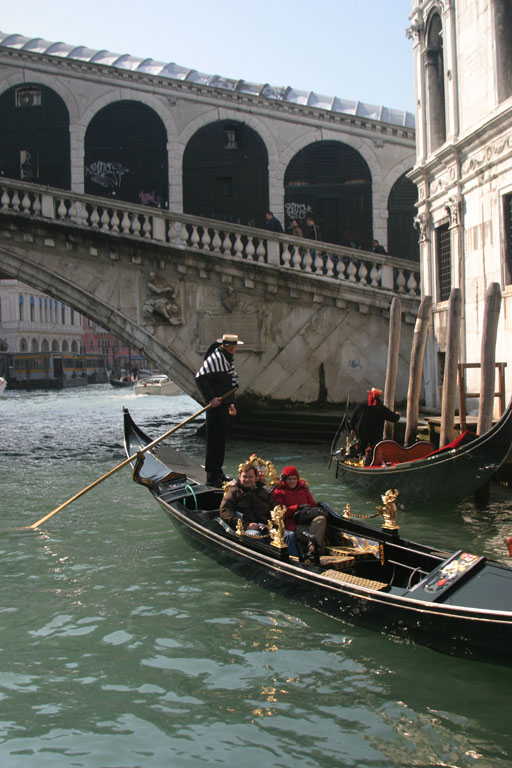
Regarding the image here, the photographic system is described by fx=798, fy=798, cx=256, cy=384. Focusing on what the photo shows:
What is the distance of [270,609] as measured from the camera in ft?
13.4

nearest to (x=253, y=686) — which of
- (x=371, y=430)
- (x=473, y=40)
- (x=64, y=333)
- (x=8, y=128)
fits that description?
(x=371, y=430)

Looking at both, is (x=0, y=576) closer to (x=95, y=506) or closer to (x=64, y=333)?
(x=95, y=506)

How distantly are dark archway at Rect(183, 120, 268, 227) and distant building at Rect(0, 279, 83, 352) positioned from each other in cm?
2885

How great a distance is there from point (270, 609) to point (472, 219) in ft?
19.0

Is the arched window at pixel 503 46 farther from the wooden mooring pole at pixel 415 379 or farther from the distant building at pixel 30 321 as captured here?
the distant building at pixel 30 321

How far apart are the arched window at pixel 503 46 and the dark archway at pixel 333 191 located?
575cm

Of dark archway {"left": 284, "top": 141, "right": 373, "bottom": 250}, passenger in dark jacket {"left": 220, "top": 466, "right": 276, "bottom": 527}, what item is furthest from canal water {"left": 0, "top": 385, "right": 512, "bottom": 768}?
dark archway {"left": 284, "top": 141, "right": 373, "bottom": 250}

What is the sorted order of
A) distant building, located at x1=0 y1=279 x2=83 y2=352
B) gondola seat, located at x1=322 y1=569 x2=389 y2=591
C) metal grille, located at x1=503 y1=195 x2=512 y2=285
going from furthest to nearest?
distant building, located at x1=0 y1=279 x2=83 y2=352 < metal grille, located at x1=503 y1=195 x2=512 y2=285 < gondola seat, located at x1=322 y1=569 x2=389 y2=591

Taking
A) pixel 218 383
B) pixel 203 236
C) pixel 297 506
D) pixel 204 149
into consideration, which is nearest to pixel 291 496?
pixel 297 506

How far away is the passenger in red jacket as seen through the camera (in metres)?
4.41

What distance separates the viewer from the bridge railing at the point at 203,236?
1091 centimetres

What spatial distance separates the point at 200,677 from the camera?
3287 millimetres

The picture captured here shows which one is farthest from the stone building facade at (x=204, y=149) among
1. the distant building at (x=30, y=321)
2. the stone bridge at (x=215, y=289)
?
the distant building at (x=30, y=321)

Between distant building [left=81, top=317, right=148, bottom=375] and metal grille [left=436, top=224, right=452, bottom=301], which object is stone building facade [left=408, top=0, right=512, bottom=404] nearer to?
metal grille [left=436, top=224, right=452, bottom=301]
